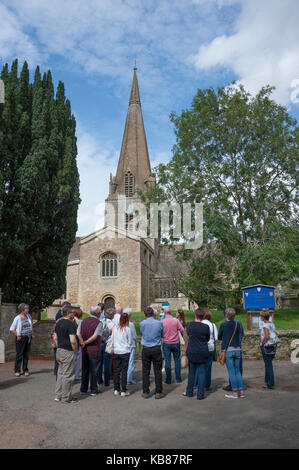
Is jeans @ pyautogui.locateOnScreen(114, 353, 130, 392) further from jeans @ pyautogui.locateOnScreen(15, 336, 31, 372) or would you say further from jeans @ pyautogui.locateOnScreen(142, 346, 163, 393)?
jeans @ pyautogui.locateOnScreen(15, 336, 31, 372)

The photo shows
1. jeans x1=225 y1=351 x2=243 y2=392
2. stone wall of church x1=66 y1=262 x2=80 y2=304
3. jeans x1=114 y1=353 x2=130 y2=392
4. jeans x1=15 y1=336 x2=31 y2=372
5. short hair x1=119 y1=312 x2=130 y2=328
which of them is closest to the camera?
jeans x1=225 y1=351 x2=243 y2=392

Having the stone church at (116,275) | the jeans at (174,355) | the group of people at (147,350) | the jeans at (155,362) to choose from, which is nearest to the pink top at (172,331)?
the jeans at (174,355)

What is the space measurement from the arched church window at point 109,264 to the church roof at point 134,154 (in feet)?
54.2

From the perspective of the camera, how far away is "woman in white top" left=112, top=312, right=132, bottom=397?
6840 mm

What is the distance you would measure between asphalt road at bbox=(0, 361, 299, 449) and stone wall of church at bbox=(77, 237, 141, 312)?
28991 millimetres

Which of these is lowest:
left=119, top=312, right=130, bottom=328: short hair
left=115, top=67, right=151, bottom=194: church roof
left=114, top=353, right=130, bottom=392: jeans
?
left=114, top=353, right=130, bottom=392: jeans

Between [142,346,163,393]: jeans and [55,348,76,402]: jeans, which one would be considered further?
[142,346,163,393]: jeans

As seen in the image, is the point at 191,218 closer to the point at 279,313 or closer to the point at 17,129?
the point at 279,313

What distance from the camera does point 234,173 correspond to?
1966cm

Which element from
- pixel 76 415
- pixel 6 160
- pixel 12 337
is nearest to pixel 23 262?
pixel 12 337

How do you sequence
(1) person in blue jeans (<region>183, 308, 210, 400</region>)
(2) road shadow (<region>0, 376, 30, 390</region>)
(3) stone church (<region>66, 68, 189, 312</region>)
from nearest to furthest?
(1) person in blue jeans (<region>183, 308, 210, 400</region>) < (2) road shadow (<region>0, 376, 30, 390</region>) < (3) stone church (<region>66, 68, 189, 312</region>)

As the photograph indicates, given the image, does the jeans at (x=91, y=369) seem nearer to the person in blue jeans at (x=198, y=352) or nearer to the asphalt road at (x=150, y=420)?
the asphalt road at (x=150, y=420)

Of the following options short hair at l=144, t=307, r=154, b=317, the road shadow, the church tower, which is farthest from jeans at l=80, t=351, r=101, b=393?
the church tower
